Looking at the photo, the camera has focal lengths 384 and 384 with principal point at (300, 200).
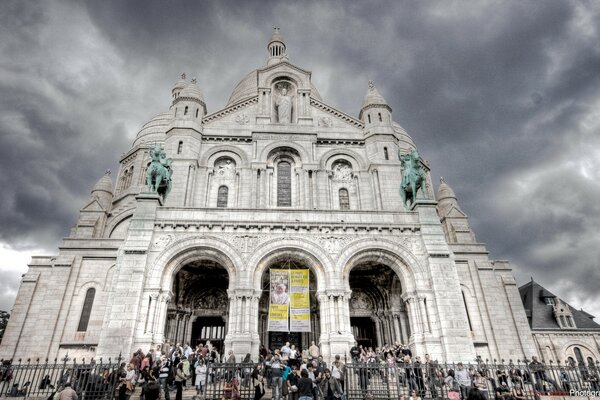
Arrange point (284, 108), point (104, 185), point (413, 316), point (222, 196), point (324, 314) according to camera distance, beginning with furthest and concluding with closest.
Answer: point (104, 185), point (284, 108), point (222, 196), point (413, 316), point (324, 314)

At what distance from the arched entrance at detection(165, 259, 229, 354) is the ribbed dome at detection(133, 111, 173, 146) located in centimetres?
1863

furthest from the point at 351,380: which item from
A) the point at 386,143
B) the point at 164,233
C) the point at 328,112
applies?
the point at 328,112

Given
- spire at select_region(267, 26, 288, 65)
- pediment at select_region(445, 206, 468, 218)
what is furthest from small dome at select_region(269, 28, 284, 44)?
pediment at select_region(445, 206, 468, 218)

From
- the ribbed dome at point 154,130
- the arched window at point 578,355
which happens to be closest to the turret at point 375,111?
the ribbed dome at point 154,130

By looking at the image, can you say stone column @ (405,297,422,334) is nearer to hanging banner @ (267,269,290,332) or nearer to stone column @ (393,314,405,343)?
stone column @ (393,314,405,343)

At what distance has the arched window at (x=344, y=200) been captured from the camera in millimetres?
25906

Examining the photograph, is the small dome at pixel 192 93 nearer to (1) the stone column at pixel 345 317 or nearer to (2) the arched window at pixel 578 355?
(1) the stone column at pixel 345 317

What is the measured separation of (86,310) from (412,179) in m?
20.8

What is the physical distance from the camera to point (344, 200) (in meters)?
26.3

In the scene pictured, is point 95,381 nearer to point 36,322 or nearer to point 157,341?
point 157,341

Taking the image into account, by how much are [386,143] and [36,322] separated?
24583 millimetres

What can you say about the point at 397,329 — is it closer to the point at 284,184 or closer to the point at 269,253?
the point at 269,253

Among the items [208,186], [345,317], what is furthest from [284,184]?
[345,317]

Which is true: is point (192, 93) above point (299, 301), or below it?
above
